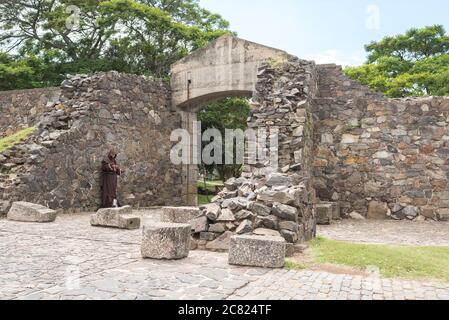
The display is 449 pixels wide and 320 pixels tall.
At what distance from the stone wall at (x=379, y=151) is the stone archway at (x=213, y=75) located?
212 centimetres

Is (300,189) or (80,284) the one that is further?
(300,189)

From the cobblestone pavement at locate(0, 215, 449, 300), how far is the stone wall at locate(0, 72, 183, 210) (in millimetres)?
4339

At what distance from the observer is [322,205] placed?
35.4 feet

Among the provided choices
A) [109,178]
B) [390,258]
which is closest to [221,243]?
[390,258]

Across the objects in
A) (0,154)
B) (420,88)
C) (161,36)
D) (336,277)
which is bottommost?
(336,277)

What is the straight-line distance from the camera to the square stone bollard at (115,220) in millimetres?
8887

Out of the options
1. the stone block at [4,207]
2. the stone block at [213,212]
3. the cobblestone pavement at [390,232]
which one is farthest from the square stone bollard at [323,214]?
the stone block at [4,207]

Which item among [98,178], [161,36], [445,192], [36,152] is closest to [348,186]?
[445,192]

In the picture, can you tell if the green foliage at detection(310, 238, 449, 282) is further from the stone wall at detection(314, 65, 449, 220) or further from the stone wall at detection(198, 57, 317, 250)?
the stone wall at detection(314, 65, 449, 220)

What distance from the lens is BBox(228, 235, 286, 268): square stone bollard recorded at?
18.4 ft

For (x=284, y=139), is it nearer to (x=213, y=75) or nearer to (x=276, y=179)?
(x=276, y=179)

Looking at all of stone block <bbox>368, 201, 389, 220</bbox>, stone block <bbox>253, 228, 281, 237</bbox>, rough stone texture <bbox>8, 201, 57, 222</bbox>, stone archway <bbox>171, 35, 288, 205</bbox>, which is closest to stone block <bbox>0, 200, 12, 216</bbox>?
rough stone texture <bbox>8, 201, 57, 222</bbox>

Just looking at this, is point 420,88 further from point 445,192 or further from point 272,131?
point 272,131

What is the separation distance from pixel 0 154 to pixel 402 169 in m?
10.1
